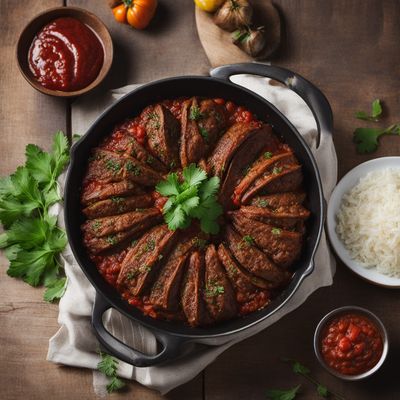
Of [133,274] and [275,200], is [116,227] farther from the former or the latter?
[275,200]

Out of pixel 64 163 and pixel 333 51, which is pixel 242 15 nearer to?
pixel 333 51

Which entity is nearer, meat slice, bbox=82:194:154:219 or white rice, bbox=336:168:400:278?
meat slice, bbox=82:194:154:219

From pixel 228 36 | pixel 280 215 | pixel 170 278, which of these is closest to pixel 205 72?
pixel 228 36

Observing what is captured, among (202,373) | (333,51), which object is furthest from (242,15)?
(202,373)

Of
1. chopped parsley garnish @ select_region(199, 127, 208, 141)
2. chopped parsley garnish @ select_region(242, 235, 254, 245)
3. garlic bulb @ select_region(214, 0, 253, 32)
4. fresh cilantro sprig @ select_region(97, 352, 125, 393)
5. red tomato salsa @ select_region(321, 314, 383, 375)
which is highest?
garlic bulb @ select_region(214, 0, 253, 32)

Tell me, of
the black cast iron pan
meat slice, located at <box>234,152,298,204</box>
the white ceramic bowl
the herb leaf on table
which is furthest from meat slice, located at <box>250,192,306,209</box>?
the herb leaf on table

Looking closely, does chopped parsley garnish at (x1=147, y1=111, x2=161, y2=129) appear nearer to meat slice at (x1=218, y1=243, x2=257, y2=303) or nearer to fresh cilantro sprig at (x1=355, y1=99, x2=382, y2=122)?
meat slice at (x1=218, y1=243, x2=257, y2=303)
